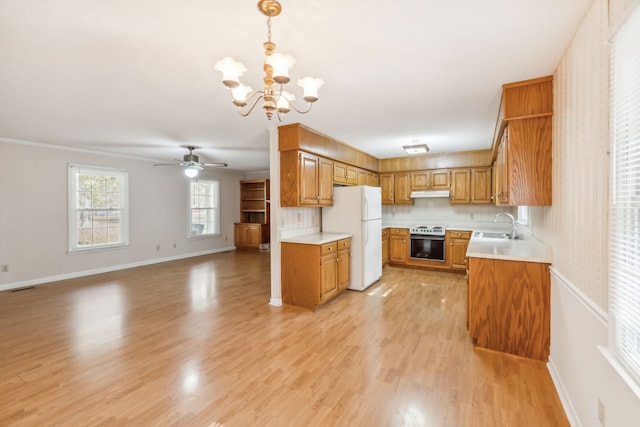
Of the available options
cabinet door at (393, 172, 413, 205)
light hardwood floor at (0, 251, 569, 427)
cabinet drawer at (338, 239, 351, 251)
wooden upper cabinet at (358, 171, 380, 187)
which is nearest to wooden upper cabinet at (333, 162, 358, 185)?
wooden upper cabinet at (358, 171, 380, 187)

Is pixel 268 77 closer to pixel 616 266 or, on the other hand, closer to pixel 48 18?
pixel 48 18

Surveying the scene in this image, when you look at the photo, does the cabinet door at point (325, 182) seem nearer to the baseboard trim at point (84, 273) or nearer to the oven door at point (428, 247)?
the oven door at point (428, 247)

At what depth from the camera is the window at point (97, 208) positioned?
Result: 544 cm

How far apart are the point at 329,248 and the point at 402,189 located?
3032mm

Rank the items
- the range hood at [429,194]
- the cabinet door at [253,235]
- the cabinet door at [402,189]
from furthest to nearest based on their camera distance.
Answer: the cabinet door at [253,235], the cabinet door at [402,189], the range hood at [429,194]

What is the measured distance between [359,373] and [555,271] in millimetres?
1714

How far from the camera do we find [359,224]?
445 cm

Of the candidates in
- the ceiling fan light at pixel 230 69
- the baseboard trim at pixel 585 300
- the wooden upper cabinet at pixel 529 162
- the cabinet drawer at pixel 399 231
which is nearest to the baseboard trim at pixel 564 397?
the baseboard trim at pixel 585 300

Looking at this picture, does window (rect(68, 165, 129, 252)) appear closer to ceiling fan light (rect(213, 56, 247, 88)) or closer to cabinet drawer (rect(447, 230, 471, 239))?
ceiling fan light (rect(213, 56, 247, 88))

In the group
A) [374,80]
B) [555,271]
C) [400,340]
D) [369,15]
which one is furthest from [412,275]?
[369,15]

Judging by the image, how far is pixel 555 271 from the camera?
7.29ft

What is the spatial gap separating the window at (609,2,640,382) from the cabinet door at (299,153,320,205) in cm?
297

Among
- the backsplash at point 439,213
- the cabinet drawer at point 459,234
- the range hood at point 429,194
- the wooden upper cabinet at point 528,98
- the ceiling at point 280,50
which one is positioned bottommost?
the cabinet drawer at point 459,234

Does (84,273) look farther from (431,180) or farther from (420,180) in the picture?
(431,180)
